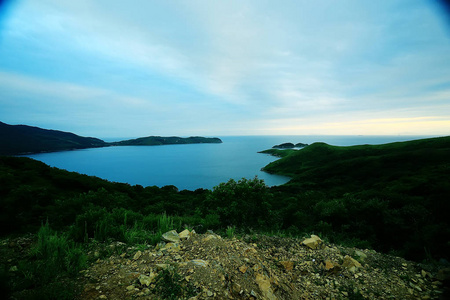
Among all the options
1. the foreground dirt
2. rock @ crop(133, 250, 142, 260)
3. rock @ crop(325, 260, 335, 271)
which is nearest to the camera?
the foreground dirt

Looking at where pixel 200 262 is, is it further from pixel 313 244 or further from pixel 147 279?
pixel 313 244

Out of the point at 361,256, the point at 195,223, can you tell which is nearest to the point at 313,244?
the point at 361,256

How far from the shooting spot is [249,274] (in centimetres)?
496

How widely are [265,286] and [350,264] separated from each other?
339 cm

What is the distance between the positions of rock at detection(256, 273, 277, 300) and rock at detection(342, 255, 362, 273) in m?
3.08

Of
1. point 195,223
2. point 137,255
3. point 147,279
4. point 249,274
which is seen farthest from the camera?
point 195,223

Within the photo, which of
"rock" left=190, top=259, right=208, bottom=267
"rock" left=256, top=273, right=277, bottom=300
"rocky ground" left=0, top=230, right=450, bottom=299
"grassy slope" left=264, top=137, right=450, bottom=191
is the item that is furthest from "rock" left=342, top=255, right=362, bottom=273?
"grassy slope" left=264, top=137, right=450, bottom=191

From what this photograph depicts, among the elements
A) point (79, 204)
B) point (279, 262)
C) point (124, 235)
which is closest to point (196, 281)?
point (279, 262)

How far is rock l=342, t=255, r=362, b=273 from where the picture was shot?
5809 mm

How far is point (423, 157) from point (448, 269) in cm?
9084

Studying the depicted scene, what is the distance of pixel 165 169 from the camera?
13400 cm

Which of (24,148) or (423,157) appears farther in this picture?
(24,148)

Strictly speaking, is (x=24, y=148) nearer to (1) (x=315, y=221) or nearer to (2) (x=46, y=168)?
(2) (x=46, y=168)

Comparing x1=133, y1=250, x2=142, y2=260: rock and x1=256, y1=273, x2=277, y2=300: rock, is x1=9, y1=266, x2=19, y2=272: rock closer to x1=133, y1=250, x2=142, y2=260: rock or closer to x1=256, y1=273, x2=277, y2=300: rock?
x1=133, y1=250, x2=142, y2=260: rock
